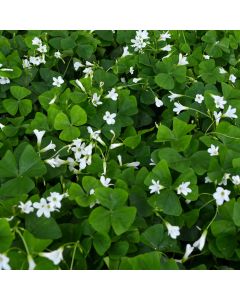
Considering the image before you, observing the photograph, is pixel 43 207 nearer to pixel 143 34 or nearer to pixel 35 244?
pixel 35 244

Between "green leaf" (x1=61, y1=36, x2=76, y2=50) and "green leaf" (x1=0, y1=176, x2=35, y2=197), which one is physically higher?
"green leaf" (x1=61, y1=36, x2=76, y2=50)

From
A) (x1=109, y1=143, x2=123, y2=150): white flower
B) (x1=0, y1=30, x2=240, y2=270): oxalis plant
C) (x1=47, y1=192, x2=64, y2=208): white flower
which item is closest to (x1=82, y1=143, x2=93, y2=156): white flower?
(x1=0, y1=30, x2=240, y2=270): oxalis plant

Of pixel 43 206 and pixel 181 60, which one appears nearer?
pixel 43 206

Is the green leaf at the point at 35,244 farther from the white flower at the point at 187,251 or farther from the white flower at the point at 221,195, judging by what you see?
the white flower at the point at 221,195

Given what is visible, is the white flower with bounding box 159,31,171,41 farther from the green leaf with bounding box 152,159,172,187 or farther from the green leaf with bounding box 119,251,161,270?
the green leaf with bounding box 119,251,161,270

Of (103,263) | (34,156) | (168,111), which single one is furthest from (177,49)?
(103,263)

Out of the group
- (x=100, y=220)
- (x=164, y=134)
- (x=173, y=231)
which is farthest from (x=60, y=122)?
(x=173, y=231)

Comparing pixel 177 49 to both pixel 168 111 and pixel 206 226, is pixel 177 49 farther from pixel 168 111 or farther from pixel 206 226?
pixel 206 226

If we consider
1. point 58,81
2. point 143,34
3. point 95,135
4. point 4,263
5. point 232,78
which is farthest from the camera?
point 143,34
